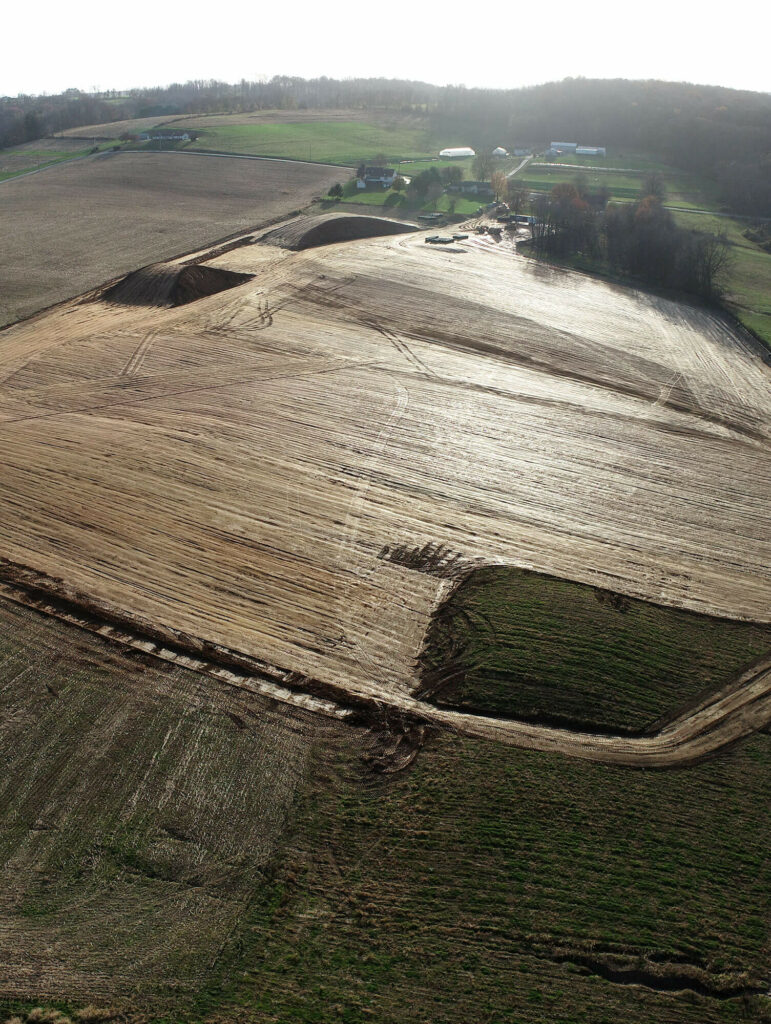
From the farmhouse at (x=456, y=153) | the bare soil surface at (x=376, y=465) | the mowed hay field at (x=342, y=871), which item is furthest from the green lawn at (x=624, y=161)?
the mowed hay field at (x=342, y=871)

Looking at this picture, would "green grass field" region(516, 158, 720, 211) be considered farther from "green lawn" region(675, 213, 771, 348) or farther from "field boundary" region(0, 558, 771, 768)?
"field boundary" region(0, 558, 771, 768)

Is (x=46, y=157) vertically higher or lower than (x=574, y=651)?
higher

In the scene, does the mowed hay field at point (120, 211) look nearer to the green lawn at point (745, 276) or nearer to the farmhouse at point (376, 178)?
the farmhouse at point (376, 178)

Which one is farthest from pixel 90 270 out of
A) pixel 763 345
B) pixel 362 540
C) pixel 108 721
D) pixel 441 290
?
pixel 763 345

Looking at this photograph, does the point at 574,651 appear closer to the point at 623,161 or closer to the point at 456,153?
the point at 456,153

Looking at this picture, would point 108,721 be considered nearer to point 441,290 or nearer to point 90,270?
point 441,290

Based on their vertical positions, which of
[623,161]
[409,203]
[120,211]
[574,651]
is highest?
[623,161]

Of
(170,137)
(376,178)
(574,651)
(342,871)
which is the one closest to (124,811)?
(342,871)
